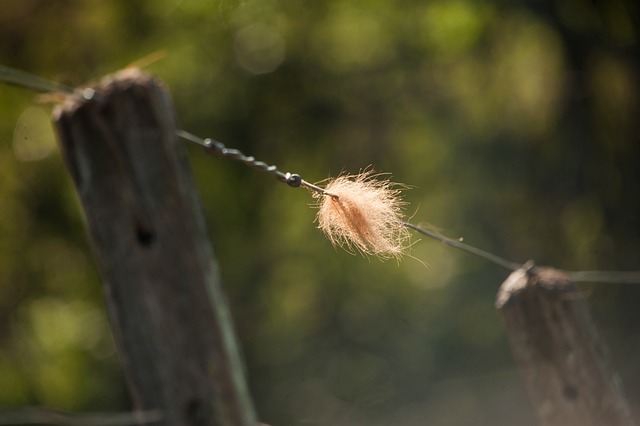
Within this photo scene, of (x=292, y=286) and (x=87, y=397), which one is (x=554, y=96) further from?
(x=87, y=397)

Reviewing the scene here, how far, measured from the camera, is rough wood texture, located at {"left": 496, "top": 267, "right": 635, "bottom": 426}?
2.37 m

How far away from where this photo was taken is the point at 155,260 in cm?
197

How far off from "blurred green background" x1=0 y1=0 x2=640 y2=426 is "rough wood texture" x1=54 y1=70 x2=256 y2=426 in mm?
6664

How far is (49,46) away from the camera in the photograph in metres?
8.50

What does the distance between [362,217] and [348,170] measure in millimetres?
6675

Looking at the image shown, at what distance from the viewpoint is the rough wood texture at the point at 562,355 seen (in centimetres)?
237

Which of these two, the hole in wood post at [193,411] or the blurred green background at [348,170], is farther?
the blurred green background at [348,170]

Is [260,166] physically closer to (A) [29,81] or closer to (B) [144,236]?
(B) [144,236]

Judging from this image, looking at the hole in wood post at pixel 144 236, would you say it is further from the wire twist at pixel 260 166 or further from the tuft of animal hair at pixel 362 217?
the tuft of animal hair at pixel 362 217

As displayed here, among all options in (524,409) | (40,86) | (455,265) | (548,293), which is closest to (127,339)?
(40,86)

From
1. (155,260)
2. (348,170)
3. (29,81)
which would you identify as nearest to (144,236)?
(155,260)

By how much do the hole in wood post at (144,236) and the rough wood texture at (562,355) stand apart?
3.37 ft

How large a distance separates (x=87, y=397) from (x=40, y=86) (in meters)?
7.22

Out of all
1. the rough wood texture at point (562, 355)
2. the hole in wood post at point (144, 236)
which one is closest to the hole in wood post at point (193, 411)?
the hole in wood post at point (144, 236)
